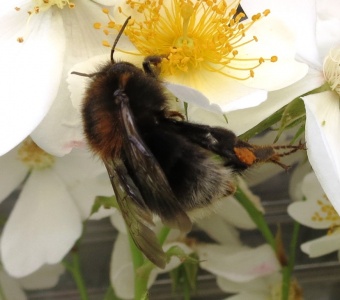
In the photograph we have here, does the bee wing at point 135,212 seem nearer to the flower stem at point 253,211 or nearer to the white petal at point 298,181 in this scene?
the flower stem at point 253,211

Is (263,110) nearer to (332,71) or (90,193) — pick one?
(332,71)

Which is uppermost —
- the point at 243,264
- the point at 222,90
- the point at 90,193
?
the point at 222,90

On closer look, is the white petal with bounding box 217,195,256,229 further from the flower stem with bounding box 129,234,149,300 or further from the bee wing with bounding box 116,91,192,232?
the bee wing with bounding box 116,91,192,232

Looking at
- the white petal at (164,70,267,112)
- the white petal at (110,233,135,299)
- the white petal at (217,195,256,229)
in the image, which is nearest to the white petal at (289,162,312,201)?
the white petal at (217,195,256,229)

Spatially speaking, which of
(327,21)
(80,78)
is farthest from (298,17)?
(80,78)

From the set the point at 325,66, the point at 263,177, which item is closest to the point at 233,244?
the point at 263,177

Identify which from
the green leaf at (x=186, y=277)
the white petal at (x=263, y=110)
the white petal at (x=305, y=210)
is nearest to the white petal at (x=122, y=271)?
the green leaf at (x=186, y=277)
